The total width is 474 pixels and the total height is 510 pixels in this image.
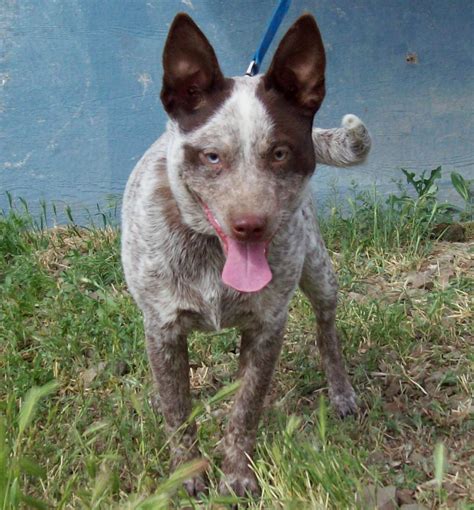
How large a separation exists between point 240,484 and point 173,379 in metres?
0.42

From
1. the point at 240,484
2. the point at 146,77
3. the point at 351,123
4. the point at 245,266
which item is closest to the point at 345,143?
the point at 351,123

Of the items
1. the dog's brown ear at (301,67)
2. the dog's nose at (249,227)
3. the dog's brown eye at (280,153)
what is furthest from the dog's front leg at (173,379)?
the dog's brown ear at (301,67)

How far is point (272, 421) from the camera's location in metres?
3.28

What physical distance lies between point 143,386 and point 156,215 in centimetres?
80

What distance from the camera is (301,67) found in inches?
105

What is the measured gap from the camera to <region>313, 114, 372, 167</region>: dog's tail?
3.50 metres

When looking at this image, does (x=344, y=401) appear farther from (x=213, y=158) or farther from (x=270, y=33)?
(x=270, y=33)

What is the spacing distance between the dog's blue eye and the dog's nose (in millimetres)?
238

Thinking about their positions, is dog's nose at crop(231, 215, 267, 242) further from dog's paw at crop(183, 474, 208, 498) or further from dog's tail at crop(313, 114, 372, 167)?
dog's tail at crop(313, 114, 372, 167)

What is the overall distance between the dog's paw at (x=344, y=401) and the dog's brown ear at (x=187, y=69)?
55.8 inches

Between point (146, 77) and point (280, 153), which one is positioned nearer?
point (280, 153)

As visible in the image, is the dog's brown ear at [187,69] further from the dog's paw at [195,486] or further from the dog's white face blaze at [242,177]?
the dog's paw at [195,486]

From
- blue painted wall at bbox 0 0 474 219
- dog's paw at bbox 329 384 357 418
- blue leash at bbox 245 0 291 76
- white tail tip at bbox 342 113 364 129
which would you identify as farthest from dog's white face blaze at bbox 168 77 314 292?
blue painted wall at bbox 0 0 474 219

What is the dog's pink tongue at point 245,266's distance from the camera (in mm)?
2529
